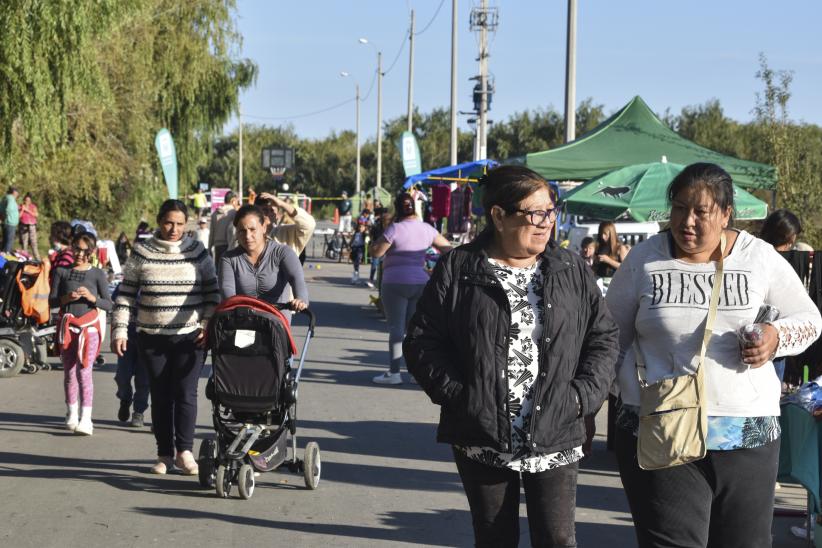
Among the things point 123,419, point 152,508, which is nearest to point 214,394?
point 152,508

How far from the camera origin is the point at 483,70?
33.9 meters

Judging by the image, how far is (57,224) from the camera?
43.6ft

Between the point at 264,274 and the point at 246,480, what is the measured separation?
4.89 feet

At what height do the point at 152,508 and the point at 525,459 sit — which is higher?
the point at 525,459

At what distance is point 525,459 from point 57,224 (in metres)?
10.3

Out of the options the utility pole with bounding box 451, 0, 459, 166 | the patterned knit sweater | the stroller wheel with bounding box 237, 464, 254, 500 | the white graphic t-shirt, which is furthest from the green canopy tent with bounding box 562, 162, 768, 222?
the utility pole with bounding box 451, 0, 459, 166

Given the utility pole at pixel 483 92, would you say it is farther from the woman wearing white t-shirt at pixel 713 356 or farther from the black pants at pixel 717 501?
the black pants at pixel 717 501

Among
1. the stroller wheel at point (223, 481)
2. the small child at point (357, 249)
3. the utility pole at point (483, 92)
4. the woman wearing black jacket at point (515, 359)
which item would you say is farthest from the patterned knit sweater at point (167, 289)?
the utility pole at point (483, 92)

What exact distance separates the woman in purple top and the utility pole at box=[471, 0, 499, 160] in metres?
19.1

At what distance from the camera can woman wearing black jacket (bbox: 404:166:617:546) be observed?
3975 mm

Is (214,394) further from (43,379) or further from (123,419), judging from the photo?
(43,379)

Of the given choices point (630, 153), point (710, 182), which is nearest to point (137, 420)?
point (710, 182)

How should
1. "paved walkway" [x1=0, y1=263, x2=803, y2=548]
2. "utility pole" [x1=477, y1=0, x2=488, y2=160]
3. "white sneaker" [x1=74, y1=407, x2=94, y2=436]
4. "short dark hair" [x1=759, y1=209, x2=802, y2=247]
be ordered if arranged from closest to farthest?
"paved walkway" [x1=0, y1=263, x2=803, y2=548], "short dark hair" [x1=759, y1=209, x2=802, y2=247], "white sneaker" [x1=74, y1=407, x2=94, y2=436], "utility pole" [x1=477, y1=0, x2=488, y2=160]

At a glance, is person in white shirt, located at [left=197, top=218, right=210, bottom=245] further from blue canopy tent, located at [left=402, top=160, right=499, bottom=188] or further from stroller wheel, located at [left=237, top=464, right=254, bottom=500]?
stroller wheel, located at [left=237, top=464, right=254, bottom=500]
